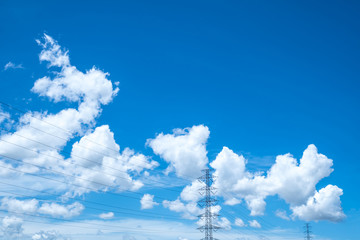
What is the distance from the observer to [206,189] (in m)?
84.2

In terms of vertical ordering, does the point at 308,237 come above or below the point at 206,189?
below

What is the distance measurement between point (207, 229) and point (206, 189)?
14.1 metres

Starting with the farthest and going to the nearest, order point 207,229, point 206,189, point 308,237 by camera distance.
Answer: point 308,237 < point 206,189 < point 207,229

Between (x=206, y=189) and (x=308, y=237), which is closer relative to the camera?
(x=206, y=189)

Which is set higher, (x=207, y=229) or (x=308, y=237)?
(x=207, y=229)

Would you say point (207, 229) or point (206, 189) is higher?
point (206, 189)

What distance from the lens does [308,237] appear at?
17088 centimetres

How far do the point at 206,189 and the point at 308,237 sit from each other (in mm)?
141966

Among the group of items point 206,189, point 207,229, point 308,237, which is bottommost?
point 308,237

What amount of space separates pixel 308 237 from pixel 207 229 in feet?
468

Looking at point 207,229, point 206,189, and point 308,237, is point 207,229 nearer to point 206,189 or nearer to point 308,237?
point 206,189

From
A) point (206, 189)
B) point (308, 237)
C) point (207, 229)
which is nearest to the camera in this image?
point (207, 229)

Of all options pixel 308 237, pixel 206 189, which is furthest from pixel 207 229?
pixel 308 237

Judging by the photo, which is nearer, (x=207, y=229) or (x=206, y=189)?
(x=207, y=229)
